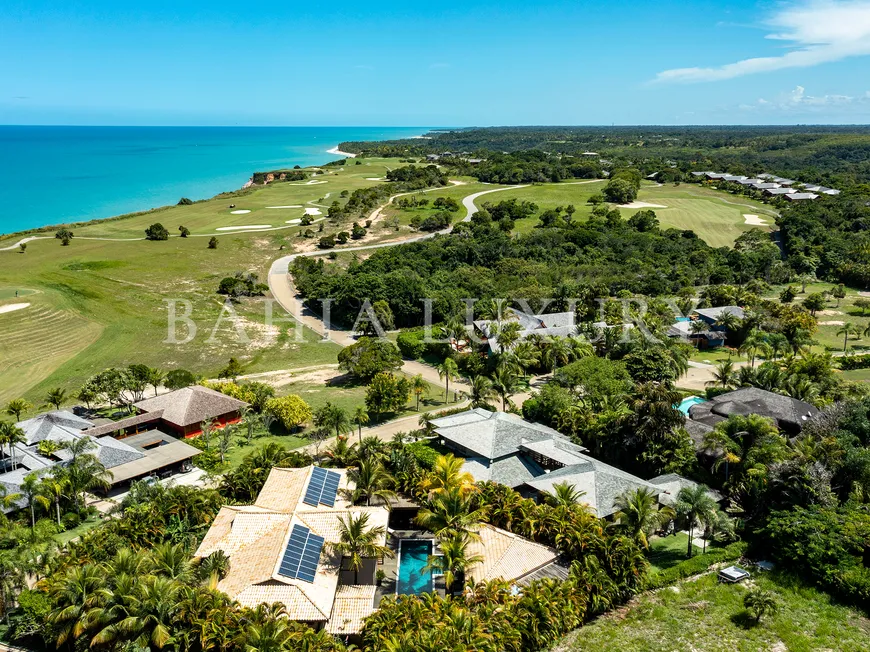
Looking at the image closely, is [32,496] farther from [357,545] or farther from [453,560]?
[453,560]

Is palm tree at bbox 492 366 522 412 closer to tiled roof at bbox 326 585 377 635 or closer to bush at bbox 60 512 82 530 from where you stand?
tiled roof at bbox 326 585 377 635

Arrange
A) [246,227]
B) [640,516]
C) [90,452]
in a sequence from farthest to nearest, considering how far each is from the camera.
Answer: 1. [246,227]
2. [90,452]
3. [640,516]

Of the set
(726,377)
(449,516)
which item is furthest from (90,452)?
(726,377)

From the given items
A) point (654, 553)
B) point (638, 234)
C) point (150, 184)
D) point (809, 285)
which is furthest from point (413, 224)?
point (150, 184)

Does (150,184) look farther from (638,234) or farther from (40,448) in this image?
(40,448)

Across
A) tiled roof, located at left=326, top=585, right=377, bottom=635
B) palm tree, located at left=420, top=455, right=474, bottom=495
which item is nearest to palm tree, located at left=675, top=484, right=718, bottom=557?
palm tree, located at left=420, top=455, right=474, bottom=495
